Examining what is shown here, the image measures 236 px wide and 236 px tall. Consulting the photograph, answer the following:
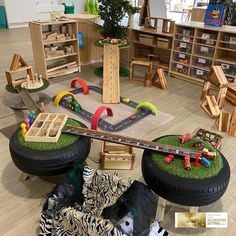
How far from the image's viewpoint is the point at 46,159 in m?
1.55

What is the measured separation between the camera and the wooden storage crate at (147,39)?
418cm

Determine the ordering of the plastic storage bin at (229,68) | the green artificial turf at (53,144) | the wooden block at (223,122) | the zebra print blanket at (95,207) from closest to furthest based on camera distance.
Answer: the zebra print blanket at (95,207)
the green artificial turf at (53,144)
the wooden block at (223,122)
the plastic storage bin at (229,68)

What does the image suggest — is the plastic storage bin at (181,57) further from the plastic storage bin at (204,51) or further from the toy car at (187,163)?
the toy car at (187,163)

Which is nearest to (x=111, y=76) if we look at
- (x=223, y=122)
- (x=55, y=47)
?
(x=55, y=47)

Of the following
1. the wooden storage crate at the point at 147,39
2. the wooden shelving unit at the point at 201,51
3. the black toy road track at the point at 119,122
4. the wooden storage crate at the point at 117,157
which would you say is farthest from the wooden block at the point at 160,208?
the wooden storage crate at the point at 147,39

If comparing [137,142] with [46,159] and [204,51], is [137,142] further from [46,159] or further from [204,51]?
[204,51]

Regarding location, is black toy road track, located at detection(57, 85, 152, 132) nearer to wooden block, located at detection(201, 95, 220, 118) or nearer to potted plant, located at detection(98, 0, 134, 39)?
wooden block, located at detection(201, 95, 220, 118)

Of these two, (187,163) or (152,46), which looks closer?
(187,163)

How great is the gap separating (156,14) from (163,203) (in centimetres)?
365

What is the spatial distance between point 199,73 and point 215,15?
823mm

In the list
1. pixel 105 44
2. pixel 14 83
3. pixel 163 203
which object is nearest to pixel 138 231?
pixel 163 203

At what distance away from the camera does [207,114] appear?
9.62ft

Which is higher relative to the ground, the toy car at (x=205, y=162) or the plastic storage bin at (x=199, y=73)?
the toy car at (x=205, y=162)

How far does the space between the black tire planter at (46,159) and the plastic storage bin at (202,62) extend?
107 inches
